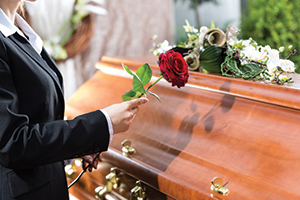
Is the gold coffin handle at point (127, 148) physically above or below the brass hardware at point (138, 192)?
above

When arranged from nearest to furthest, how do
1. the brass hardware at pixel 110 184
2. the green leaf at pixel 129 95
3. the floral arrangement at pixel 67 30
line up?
the green leaf at pixel 129 95 → the brass hardware at pixel 110 184 → the floral arrangement at pixel 67 30

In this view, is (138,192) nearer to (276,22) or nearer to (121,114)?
(121,114)

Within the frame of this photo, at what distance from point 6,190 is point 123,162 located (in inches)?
16.6

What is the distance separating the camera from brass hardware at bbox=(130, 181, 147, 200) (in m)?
1.27

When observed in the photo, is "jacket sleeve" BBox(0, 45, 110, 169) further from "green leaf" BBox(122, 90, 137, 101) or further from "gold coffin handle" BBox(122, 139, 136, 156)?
"gold coffin handle" BBox(122, 139, 136, 156)

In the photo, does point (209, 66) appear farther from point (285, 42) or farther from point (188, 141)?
point (285, 42)

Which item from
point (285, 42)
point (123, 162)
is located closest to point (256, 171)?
point (123, 162)

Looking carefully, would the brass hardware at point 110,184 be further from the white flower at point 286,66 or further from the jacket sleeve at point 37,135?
the white flower at point 286,66

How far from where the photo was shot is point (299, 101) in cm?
107

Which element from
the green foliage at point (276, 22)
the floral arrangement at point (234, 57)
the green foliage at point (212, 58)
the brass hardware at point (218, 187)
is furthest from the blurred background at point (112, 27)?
the brass hardware at point (218, 187)

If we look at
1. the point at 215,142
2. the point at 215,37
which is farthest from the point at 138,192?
the point at 215,37

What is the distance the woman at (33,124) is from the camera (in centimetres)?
91

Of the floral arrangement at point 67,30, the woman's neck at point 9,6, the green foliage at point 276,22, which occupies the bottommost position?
the green foliage at point 276,22

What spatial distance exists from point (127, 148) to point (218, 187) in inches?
17.0
